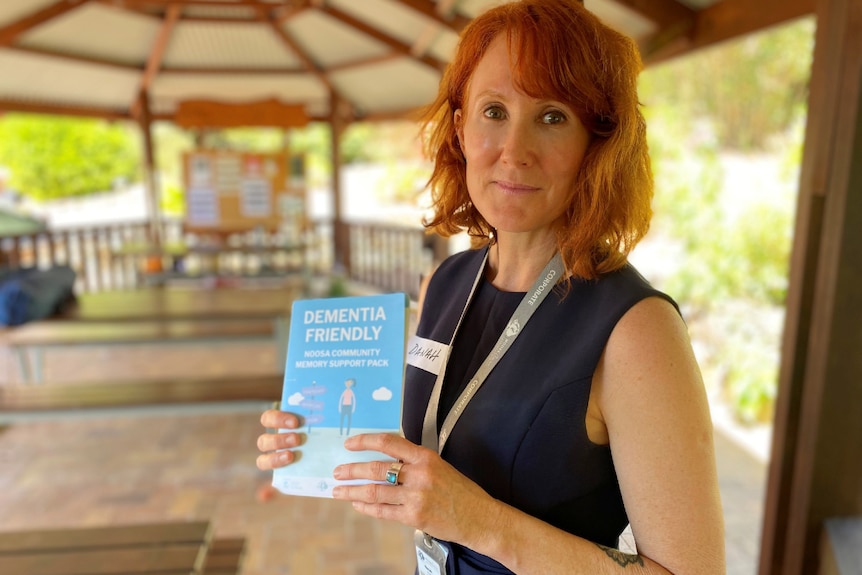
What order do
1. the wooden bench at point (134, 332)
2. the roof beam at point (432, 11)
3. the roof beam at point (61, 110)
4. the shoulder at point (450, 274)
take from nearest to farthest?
the shoulder at point (450, 274) < the wooden bench at point (134, 332) < the roof beam at point (432, 11) < the roof beam at point (61, 110)

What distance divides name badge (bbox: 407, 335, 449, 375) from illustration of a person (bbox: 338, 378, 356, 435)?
18cm

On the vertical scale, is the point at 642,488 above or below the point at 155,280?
above

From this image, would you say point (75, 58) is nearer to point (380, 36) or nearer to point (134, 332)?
point (380, 36)

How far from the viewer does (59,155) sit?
62.0ft

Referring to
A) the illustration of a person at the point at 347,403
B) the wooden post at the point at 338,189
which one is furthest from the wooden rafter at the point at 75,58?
the illustration of a person at the point at 347,403

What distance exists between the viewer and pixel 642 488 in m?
0.89

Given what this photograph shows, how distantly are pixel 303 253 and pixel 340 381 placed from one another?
6.80m

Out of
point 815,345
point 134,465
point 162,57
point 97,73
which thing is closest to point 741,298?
point 815,345

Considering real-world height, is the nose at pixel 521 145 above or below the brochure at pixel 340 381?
above

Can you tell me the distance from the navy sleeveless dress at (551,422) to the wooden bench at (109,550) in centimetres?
104

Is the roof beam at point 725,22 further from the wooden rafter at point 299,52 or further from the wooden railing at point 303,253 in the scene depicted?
the wooden rafter at point 299,52

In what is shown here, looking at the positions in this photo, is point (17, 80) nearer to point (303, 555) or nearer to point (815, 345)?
point (303, 555)

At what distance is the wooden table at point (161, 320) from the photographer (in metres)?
3.52

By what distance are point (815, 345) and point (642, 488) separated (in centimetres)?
156
